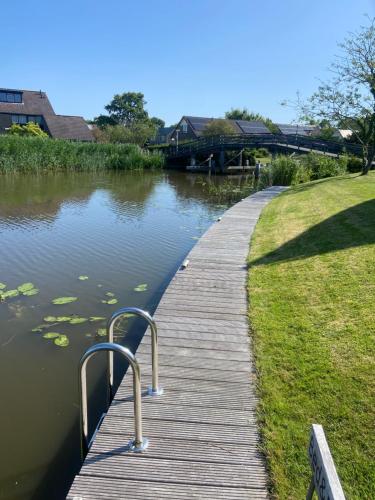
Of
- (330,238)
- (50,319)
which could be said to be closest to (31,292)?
(50,319)

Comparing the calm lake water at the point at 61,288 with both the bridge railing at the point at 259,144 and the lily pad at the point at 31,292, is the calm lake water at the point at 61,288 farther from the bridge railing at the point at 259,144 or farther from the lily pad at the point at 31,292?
the bridge railing at the point at 259,144

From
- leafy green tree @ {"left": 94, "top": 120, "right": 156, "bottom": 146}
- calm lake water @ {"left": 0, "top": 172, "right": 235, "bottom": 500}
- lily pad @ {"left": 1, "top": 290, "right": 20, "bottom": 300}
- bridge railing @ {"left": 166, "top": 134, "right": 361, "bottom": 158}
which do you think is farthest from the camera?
leafy green tree @ {"left": 94, "top": 120, "right": 156, "bottom": 146}

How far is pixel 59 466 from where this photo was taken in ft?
11.1

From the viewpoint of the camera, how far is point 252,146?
32.7 m

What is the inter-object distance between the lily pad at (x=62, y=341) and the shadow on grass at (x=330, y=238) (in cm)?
340

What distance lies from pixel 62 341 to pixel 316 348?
3.26 m

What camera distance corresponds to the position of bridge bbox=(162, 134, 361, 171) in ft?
91.6

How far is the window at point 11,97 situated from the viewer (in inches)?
1768

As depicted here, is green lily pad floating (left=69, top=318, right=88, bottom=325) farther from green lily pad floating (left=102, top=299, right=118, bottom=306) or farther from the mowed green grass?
the mowed green grass

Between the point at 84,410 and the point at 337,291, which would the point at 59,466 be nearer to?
the point at 84,410

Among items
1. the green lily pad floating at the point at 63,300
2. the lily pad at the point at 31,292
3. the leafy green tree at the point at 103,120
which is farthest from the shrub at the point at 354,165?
the leafy green tree at the point at 103,120

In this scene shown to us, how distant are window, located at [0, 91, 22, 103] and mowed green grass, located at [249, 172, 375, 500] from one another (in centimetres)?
4596

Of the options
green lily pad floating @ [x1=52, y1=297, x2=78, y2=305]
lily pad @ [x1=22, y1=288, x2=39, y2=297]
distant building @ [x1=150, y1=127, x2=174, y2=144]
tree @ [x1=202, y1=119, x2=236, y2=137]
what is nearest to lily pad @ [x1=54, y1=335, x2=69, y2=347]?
green lily pad floating @ [x1=52, y1=297, x2=78, y2=305]

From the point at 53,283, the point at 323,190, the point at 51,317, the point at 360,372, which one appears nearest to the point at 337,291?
the point at 360,372
